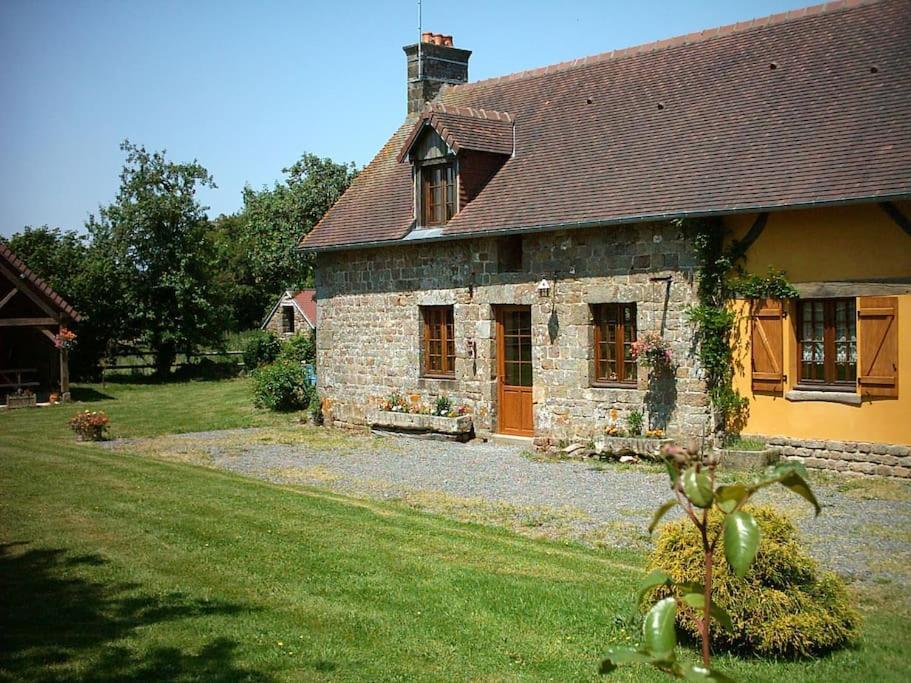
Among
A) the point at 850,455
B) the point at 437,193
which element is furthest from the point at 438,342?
the point at 850,455

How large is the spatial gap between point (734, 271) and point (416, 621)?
8.59m

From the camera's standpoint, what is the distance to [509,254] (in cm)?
1599

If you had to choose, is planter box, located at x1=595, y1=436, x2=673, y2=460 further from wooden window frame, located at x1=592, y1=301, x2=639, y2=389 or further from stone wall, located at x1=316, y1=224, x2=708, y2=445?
wooden window frame, located at x1=592, y1=301, x2=639, y2=389

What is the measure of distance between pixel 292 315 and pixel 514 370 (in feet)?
75.0

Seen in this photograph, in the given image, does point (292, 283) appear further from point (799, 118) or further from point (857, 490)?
point (857, 490)

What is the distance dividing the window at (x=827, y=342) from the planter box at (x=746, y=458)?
44.4 inches

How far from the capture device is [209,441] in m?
17.1

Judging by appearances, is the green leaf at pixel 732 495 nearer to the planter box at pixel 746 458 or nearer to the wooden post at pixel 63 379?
the planter box at pixel 746 458

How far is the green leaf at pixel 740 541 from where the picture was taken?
2.37 meters

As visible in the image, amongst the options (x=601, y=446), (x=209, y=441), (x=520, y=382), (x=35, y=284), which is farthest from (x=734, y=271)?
(x=35, y=284)

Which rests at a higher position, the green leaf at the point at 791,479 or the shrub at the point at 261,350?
the shrub at the point at 261,350

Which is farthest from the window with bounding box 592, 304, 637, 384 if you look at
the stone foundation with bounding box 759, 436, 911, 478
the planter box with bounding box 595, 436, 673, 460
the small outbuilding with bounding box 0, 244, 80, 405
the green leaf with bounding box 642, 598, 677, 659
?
the small outbuilding with bounding box 0, 244, 80, 405

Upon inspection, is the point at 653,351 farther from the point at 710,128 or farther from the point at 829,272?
the point at 710,128

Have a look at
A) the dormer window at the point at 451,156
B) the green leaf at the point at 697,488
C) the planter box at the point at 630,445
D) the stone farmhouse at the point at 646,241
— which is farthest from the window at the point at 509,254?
the green leaf at the point at 697,488
